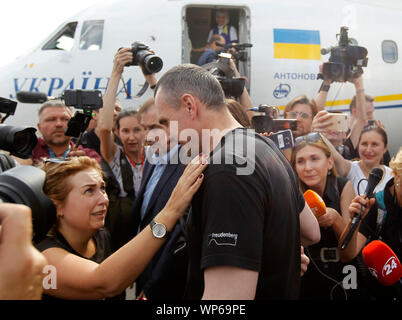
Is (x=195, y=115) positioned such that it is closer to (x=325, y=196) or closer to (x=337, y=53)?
(x=325, y=196)

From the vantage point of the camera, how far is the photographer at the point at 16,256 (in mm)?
1072

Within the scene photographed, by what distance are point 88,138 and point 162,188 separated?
7.63 feet

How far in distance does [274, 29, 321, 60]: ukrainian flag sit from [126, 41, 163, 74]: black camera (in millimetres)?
4038

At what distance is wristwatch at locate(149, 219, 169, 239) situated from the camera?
203cm

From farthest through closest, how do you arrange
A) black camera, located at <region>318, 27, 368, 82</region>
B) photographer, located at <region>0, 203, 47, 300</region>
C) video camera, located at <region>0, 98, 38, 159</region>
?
1. black camera, located at <region>318, 27, 368, 82</region>
2. video camera, located at <region>0, 98, 38, 159</region>
3. photographer, located at <region>0, 203, 47, 300</region>

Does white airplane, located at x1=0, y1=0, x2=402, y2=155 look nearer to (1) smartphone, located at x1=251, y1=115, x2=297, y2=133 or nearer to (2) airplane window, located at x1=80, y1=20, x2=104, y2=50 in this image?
(2) airplane window, located at x1=80, y1=20, x2=104, y2=50

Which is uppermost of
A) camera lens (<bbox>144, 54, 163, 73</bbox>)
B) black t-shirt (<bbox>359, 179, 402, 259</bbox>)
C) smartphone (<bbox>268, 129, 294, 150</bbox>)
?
camera lens (<bbox>144, 54, 163, 73</bbox>)

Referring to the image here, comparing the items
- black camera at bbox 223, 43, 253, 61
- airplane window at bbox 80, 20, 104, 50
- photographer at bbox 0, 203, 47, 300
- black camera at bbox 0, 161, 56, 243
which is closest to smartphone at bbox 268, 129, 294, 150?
black camera at bbox 0, 161, 56, 243

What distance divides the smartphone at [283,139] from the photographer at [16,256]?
7.82ft

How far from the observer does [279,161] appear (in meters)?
1.83

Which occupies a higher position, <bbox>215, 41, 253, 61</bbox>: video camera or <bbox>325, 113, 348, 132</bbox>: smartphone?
<bbox>215, 41, 253, 61</bbox>: video camera

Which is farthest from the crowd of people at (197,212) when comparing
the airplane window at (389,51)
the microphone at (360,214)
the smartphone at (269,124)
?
the airplane window at (389,51)

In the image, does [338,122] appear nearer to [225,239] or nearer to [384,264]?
[384,264]

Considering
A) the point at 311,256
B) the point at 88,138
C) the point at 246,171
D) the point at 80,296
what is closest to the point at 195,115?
the point at 246,171
